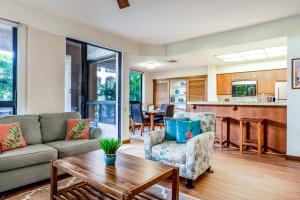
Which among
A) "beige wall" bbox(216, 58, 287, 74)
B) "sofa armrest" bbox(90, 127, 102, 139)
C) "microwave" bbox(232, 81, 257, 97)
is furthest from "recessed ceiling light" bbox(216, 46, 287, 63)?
"sofa armrest" bbox(90, 127, 102, 139)

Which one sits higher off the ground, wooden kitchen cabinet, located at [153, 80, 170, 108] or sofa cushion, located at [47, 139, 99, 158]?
wooden kitchen cabinet, located at [153, 80, 170, 108]

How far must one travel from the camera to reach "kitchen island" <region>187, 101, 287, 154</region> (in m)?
3.84

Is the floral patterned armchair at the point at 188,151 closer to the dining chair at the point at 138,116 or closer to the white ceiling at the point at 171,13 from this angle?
the white ceiling at the point at 171,13

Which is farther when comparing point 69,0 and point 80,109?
point 80,109

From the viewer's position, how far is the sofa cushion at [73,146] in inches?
106

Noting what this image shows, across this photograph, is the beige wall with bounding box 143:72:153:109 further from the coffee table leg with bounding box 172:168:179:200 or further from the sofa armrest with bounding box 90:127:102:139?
the coffee table leg with bounding box 172:168:179:200

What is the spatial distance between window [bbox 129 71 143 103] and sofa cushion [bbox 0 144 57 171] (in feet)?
15.8

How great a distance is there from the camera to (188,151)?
2.40m

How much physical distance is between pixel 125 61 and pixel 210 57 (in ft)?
7.62

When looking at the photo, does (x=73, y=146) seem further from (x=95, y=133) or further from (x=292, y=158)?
(x=292, y=158)

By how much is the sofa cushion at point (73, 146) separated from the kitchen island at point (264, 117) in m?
3.01

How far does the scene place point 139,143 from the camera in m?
4.93

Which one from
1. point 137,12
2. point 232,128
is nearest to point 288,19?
point 232,128

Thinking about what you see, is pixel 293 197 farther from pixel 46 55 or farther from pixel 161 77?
pixel 161 77
